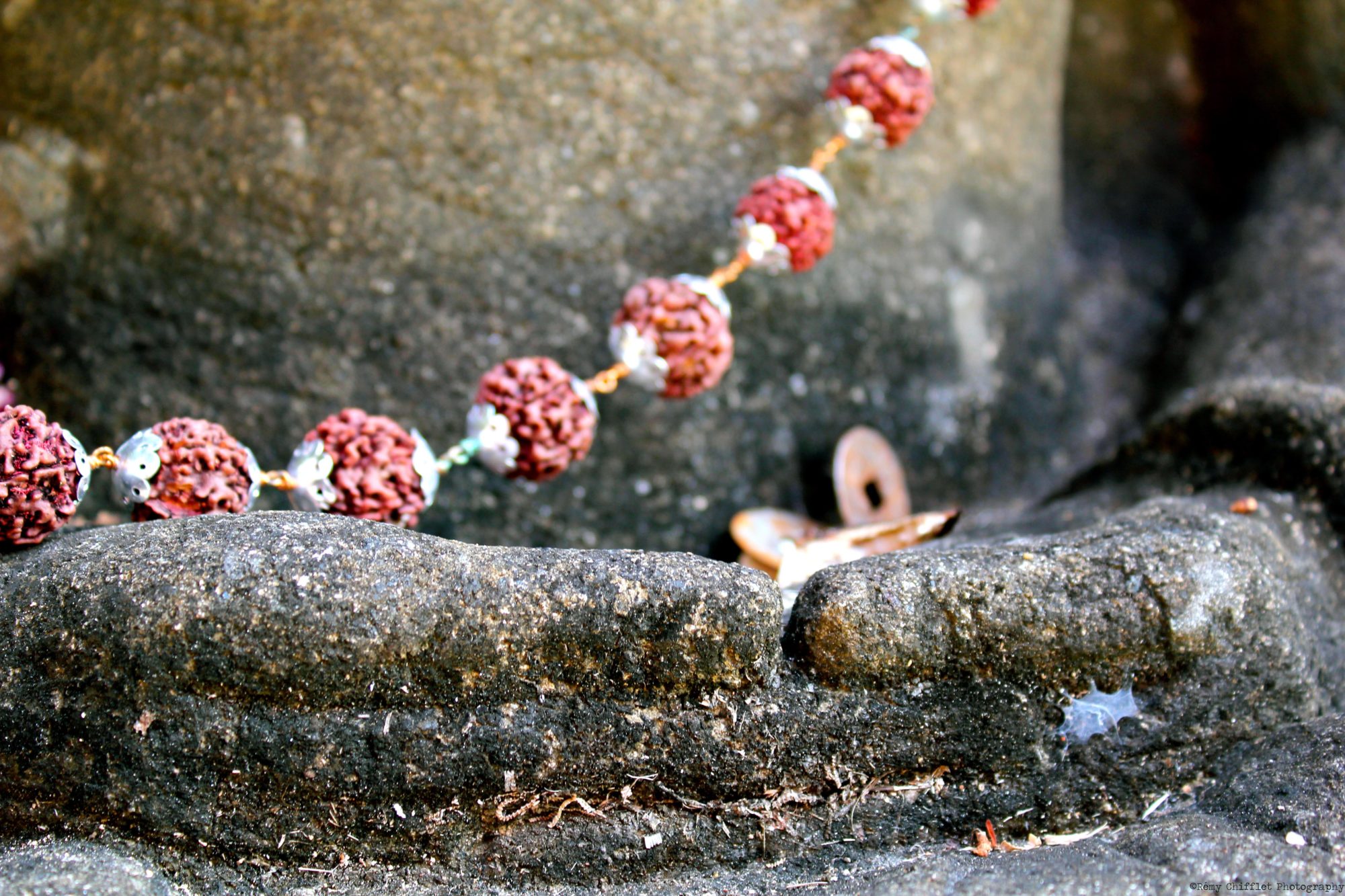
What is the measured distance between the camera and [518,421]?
125 cm

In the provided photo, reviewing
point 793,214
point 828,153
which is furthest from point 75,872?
point 828,153

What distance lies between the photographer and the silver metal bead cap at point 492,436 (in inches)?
49.1

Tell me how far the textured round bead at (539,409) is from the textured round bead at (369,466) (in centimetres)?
12

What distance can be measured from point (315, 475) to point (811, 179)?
716mm

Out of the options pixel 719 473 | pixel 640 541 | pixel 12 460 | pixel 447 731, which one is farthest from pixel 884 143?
pixel 12 460

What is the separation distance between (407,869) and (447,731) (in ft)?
0.41

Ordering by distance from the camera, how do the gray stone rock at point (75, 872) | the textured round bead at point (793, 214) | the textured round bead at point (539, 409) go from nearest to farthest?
1. the gray stone rock at point (75, 872)
2. the textured round bead at point (539, 409)
3. the textured round bead at point (793, 214)

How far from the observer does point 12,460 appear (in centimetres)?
97

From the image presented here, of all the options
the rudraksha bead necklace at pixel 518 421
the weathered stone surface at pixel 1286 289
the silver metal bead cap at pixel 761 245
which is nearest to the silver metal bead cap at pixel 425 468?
the rudraksha bead necklace at pixel 518 421

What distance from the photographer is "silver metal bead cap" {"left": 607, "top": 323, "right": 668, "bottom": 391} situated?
1.31m

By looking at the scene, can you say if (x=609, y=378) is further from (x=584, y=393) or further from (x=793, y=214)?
(x=793, y=214)

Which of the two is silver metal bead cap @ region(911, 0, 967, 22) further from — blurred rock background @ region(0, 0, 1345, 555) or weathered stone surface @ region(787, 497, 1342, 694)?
weathered stone surface @ region(787, 497, 1342, 694)

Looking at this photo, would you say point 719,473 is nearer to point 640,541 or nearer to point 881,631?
point 640,541

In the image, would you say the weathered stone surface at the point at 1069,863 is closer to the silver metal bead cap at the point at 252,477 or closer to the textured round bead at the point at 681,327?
the silver metal bead cap at the point at 252,477
